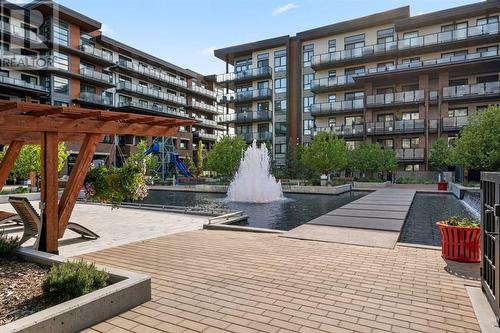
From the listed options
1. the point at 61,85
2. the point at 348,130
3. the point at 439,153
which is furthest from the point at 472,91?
the point at 61,85

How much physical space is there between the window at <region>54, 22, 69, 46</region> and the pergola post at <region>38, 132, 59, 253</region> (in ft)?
128

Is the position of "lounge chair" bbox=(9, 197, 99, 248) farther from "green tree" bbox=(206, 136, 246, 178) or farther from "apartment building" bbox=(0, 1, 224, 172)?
"green tree" bbox=(206, 136, 246, 178)

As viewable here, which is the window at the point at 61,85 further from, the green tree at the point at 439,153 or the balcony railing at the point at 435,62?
the green tree at the point at 439,153

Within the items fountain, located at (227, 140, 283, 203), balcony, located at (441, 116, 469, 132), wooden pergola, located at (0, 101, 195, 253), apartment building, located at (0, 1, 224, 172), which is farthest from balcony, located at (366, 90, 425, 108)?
wooden pergola, located at (0, 101, 195, 253)

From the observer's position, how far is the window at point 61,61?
37906 mm

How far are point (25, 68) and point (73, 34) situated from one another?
7151mm

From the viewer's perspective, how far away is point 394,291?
16.1 ft

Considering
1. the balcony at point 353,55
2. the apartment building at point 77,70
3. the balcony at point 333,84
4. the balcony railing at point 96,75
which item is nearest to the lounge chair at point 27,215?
the apartment building at point 77,70

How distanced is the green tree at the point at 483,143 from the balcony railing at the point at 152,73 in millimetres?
42244

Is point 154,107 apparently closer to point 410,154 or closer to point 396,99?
point 396,99

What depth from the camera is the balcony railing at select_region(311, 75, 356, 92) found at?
37.1 meters

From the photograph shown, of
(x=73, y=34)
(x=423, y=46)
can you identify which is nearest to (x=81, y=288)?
(x=423, y=46)

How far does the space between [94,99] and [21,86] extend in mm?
8384

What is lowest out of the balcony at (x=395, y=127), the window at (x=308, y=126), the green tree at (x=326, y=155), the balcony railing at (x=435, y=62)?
the green tree at (x=326, y=155)
